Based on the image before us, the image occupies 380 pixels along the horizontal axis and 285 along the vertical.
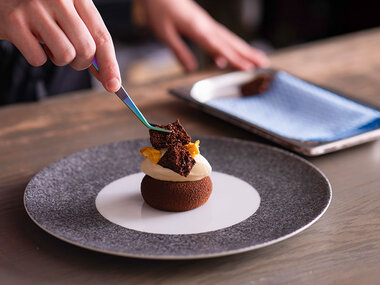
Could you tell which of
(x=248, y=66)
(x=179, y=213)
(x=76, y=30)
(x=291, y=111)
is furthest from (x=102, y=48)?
(x=248, y=66)

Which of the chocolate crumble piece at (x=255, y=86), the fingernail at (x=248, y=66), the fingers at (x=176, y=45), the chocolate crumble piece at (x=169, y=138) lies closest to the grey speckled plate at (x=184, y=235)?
the chocolate crumble piece at (x=169, y=138)

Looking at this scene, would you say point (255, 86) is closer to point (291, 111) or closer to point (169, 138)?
point (291, 111)

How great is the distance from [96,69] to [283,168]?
1.10 feet

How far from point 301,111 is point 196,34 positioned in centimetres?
52

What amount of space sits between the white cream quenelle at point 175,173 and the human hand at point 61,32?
136 mm

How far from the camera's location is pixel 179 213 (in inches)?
30.6

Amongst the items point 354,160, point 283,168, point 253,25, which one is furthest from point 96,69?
point 253,25

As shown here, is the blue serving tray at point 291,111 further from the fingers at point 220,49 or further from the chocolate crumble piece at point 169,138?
the chocolate crumble piece at point 169,138

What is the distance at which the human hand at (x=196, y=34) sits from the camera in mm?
1513

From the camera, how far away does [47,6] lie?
0.82m

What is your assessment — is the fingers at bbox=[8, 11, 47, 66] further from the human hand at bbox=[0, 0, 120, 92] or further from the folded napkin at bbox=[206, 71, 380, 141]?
the folded napkin at bbox=[206, 71, 380, 141]

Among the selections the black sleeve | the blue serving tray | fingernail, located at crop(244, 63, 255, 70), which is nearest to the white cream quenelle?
the blue serving tray

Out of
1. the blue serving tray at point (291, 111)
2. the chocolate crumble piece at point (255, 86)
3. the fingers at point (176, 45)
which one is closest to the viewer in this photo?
the blue serving tray at point (291, 111)

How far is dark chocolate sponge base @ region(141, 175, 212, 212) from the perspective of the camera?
A: 774mm
